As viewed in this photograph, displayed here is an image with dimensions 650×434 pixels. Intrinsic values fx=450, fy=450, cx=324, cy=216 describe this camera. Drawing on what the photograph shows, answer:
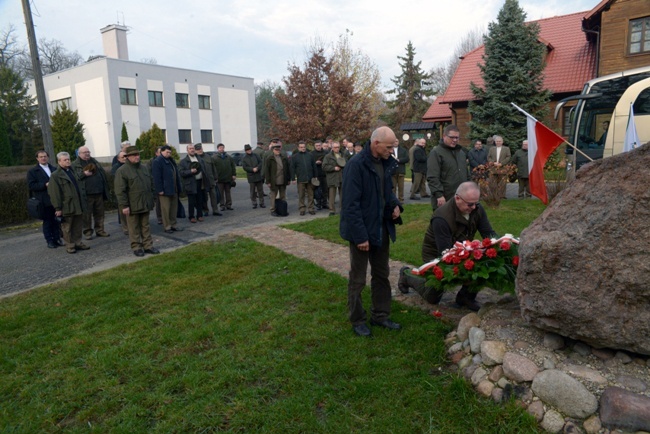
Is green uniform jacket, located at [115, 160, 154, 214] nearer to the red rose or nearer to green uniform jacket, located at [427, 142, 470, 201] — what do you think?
green uniform jacket, located at [427, 142, 470, 201]

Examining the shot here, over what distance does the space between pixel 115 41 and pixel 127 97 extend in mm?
4935

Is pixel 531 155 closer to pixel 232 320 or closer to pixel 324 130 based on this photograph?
pixel 232 320

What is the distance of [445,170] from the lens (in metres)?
6.93

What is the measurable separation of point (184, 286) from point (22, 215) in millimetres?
9190

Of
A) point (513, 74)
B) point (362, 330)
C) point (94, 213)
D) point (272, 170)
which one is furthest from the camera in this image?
point (513, 74)

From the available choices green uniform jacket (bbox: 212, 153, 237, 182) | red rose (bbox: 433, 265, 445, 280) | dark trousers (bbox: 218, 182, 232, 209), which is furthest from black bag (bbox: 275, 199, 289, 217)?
red rose (bbox: 433, 265, 445, 280)

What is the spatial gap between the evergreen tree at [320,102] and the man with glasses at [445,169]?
1698 centimetres

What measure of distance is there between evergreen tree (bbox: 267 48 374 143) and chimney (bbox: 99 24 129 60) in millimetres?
18564

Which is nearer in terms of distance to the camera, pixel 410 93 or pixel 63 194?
pixel 63 194

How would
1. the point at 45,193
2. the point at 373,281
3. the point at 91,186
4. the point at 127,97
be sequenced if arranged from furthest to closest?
the point at 127,97 < the point at 91,186 < the point at 45,193 < the point at 373,281

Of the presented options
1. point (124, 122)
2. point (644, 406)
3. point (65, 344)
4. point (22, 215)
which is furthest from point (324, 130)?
point (644, 406)

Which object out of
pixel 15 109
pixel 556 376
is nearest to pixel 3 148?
pixel 15 109

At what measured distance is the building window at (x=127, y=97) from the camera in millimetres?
33375

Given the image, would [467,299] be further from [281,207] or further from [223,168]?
[223,168]
